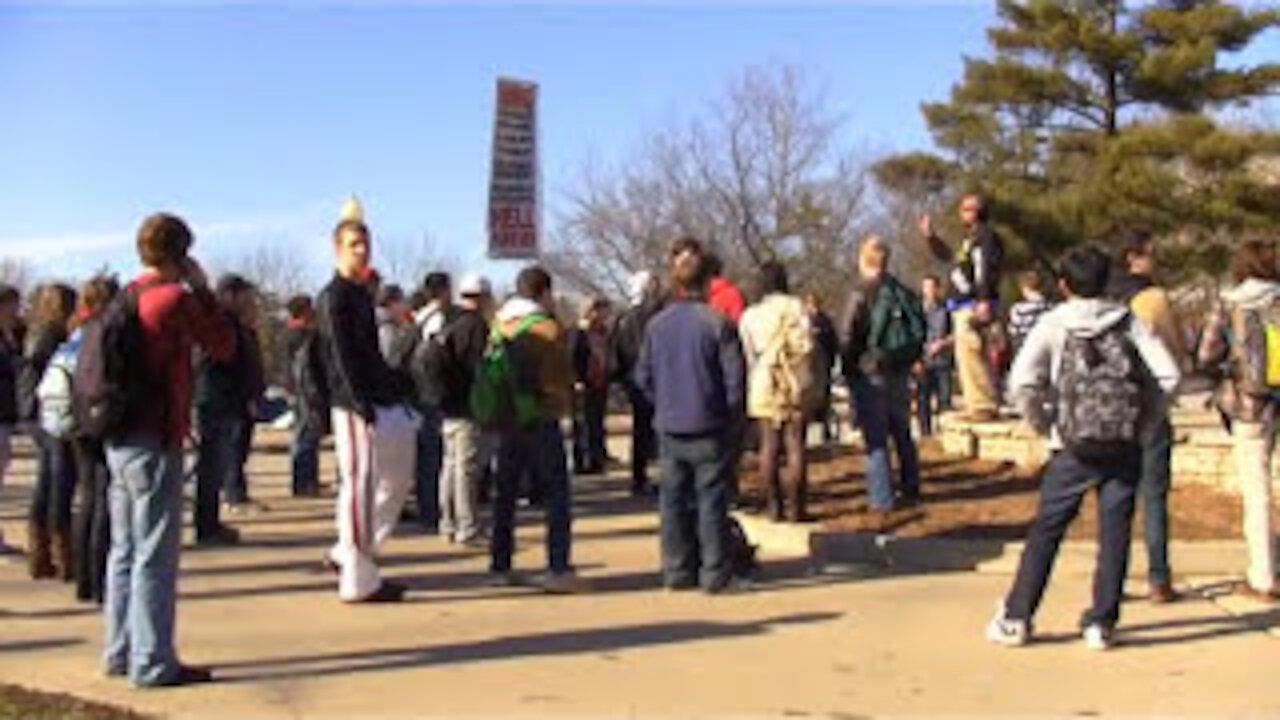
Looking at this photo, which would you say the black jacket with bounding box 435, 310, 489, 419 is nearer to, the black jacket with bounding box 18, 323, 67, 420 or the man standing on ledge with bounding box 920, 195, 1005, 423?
the black jacket with bounding box 18, 323, 67, 420

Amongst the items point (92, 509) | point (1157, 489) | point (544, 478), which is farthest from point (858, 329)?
point (92, 509)

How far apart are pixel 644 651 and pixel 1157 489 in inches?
115

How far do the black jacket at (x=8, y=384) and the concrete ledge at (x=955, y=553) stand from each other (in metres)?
5.13

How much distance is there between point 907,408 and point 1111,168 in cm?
2240

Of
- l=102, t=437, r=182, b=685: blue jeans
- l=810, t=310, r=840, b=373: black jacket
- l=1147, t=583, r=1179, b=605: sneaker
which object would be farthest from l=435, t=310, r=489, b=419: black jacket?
l=1147, t=583, r=1179, b=605: sneaker

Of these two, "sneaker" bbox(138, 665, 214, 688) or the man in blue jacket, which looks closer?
"sneaker" bbox(138, 665, 214, 688)

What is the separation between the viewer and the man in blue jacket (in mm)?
8484

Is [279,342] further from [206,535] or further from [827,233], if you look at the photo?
[206,535]

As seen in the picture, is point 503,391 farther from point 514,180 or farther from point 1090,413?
point 514,180

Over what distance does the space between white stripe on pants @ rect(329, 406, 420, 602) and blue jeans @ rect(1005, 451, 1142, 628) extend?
350 cm

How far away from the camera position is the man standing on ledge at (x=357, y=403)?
790cm

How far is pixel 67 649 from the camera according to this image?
23.0 ft

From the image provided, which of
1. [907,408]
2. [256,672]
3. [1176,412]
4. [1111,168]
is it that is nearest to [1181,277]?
[1111,168]

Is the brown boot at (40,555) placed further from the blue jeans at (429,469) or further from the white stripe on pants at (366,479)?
the blue jeans at (429,469)
